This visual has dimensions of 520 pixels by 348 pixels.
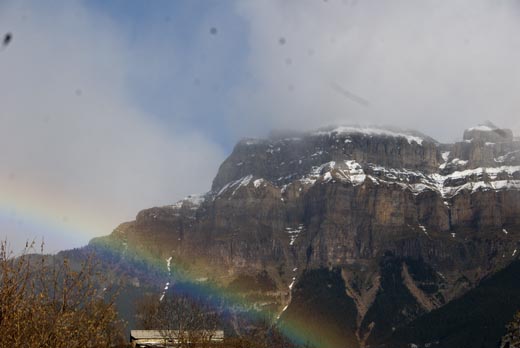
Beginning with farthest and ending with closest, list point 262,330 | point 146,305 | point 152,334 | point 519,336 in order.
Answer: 1. point 262,330
2. point 146,305
3. point 152,334
4. point 519,336

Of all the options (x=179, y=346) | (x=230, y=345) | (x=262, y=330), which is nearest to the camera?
(x=179, y=346)

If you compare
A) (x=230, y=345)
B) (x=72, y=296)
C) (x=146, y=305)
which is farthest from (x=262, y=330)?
(x=72, y=296)

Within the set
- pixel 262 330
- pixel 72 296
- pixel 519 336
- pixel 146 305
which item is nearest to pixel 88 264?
pixel 72 296

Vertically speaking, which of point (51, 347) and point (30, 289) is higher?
point (30, 289)

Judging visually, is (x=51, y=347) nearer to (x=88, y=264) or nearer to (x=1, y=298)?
(x=1, y=298)

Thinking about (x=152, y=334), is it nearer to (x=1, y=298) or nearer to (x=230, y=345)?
(x=230, y=345)

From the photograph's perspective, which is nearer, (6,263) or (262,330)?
(6,263)

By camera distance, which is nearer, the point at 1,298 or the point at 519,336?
the point at 1,298

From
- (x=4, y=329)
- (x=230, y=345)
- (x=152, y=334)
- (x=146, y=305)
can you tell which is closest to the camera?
(x=4, y=329)

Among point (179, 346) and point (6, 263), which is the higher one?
point (6, 263)
